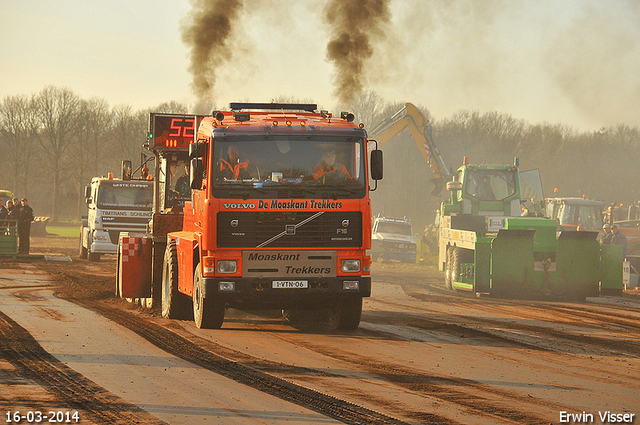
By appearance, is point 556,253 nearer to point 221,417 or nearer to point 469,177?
point 469,177

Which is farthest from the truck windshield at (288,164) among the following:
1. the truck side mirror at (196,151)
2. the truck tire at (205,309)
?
the truck tire at (205,309)

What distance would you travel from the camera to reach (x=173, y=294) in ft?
44.1

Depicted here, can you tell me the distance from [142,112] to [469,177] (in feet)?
160

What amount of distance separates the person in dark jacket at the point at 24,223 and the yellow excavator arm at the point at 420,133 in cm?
1453

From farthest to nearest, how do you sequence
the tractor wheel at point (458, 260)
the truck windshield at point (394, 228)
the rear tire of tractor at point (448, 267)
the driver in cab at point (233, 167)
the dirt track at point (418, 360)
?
1. the truck windshield at point (394, 228)
2. the rear tire of tractor at point (448, 267)
3. the tractor wheel at point (458, 260)
4. the driver in cab at point (233, 167)
5. the dirt track at point (418, 360)

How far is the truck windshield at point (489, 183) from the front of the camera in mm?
24547

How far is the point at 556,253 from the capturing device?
19.3 m

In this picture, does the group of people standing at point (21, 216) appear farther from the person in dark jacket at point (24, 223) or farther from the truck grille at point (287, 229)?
the truck grille at point (287, 229)

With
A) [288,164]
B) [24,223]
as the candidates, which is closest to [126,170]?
[24,223]

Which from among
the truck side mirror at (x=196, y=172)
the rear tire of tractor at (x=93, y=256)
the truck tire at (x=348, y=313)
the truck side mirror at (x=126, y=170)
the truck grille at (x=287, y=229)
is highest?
the truck side mirror at (x=126, y=170)

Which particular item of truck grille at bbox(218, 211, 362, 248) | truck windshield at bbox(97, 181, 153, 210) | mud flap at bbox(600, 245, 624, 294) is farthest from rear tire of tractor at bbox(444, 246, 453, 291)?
truck grille at bbox(218, 211, 362, 248)

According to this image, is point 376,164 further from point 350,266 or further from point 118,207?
point 118,207

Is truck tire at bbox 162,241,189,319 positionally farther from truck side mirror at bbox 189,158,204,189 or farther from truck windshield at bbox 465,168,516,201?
truck windshield at bbox 465,168,516,201

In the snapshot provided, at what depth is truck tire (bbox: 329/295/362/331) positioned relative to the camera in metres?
12.3
